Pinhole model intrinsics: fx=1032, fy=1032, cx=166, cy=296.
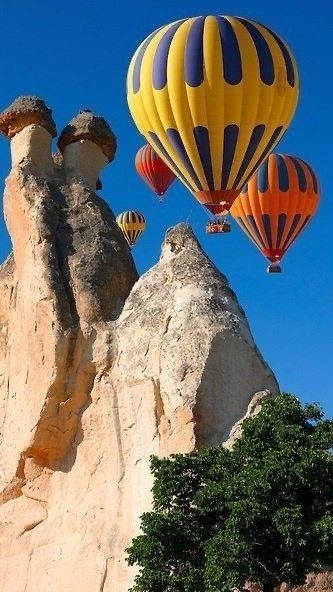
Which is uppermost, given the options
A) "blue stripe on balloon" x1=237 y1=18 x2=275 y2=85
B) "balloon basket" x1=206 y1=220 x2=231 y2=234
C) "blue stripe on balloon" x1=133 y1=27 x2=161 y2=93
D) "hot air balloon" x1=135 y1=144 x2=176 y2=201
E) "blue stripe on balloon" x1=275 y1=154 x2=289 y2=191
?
"hot air balloon" x1=135 y1=144 x2=176 y2=201

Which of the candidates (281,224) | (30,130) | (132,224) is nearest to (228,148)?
(30,130)

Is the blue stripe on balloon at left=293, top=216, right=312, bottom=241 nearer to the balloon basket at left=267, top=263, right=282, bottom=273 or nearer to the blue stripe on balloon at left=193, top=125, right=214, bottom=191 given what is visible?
the balloon basket at left=267, top=263, right=282, bottom=273

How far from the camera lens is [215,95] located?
27.1m

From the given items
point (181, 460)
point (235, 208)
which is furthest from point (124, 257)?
point (235, 208)

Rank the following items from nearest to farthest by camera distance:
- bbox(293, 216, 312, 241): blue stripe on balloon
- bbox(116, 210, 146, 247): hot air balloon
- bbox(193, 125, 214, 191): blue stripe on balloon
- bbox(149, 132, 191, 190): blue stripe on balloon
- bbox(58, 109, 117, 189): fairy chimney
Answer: bbox(58, 109, 117, 189): fairy chimney < bbox(193, 125, 214, 191): blue stripe on balloon < bbox(149, 132, 191, 190): blue stripe on balloon < bbox(293, 216, 312, 241): blue stripe on balloon < bbox(116, 210, 146, 247): hot air balloon

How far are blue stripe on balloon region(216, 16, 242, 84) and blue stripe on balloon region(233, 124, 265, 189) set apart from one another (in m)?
1.52

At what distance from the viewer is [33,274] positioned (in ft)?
80.4

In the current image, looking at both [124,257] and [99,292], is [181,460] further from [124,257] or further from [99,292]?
[124,257]

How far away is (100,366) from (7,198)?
→ 6.03m

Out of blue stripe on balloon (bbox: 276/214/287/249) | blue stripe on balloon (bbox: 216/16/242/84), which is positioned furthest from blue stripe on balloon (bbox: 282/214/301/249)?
blue stripe on balloon (bbox: 216/16/242/84)

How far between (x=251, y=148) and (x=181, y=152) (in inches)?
75.7

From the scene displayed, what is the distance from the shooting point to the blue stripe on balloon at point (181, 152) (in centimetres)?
2797

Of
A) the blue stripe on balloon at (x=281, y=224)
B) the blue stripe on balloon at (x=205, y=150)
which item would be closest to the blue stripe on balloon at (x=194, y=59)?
the blue stripe on balloon at (x=205, y=150)

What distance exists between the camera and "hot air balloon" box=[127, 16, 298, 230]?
2681 cm
